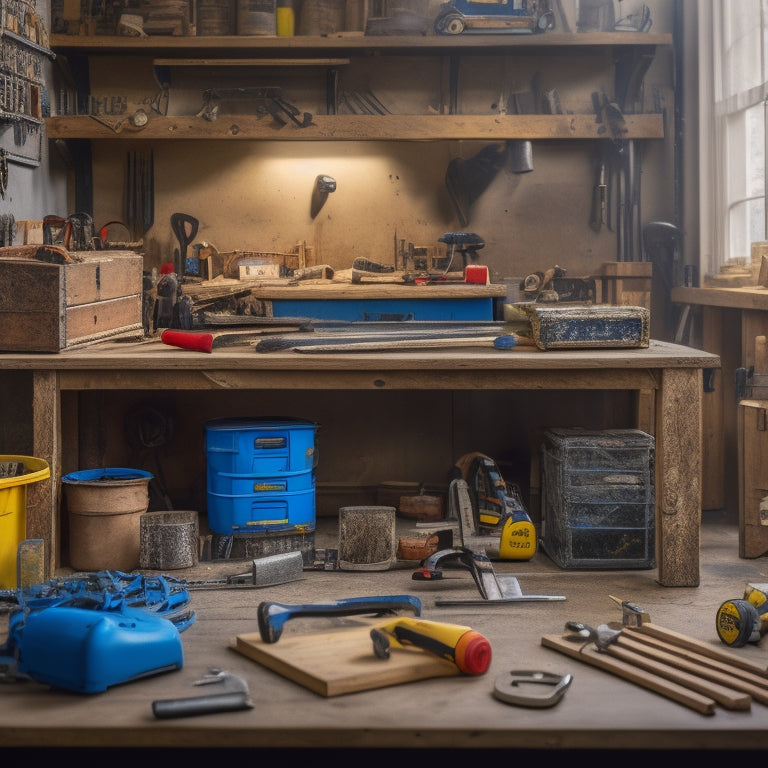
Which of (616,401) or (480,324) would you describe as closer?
(480,324)

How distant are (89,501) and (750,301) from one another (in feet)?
8.94

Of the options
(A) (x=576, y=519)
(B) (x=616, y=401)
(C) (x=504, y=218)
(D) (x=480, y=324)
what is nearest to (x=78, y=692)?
(A) (x=576, y=519)

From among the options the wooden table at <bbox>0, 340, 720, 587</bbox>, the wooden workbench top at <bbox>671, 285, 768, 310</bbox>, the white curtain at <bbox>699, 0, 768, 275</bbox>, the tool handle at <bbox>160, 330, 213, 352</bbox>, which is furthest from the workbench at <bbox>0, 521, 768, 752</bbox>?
the white curtain at <bbox>699, 0, 768, 275</bbox>

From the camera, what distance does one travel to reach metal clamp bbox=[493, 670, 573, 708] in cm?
227

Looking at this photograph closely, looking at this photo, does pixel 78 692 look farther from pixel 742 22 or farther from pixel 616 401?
pixel 742 22

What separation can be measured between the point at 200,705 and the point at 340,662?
Answer: 0.37 metres

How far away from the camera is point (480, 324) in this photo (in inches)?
156

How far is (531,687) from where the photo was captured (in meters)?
2.37

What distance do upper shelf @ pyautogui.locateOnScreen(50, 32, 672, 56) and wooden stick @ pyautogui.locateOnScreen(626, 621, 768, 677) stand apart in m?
4.11

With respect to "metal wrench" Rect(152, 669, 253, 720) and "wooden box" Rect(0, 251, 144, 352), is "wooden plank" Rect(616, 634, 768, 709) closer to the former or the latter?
"metal wrench" Rect(152, 669, 253, 720)

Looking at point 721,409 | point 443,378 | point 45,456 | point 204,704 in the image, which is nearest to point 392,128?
point 721,409

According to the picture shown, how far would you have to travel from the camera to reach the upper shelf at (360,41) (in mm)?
5984

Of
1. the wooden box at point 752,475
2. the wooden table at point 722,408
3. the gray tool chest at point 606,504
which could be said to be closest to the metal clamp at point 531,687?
the gray tool chest at point 606,504

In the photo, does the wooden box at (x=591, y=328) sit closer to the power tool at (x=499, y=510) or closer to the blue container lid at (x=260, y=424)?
the power tool at (x=499, y=510)
